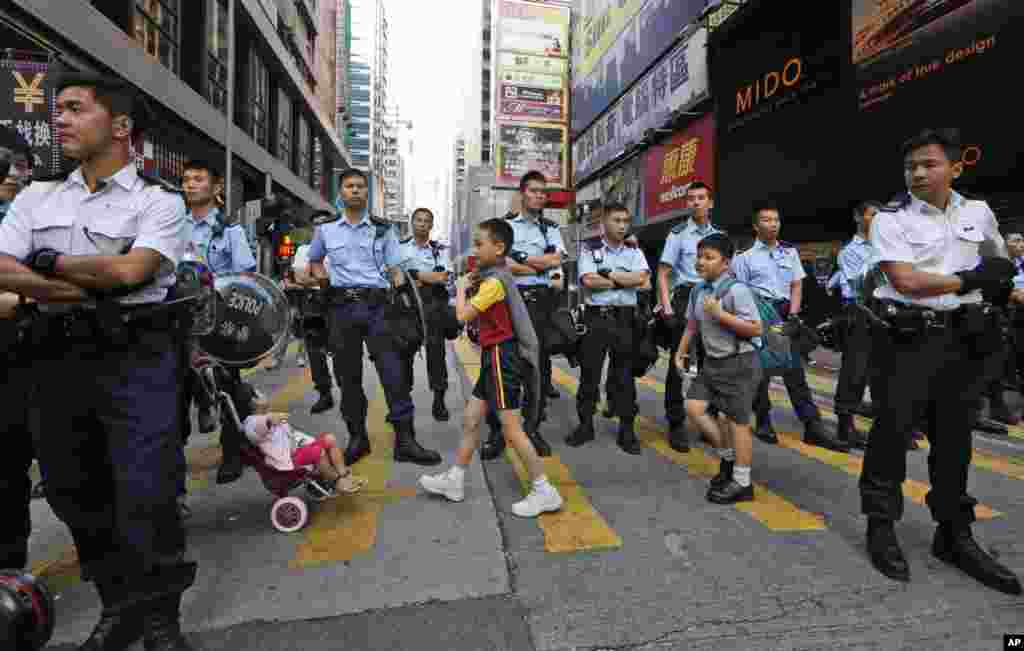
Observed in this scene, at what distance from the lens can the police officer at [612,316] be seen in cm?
520

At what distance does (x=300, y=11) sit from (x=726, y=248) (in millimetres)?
34074

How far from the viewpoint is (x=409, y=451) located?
4.70m

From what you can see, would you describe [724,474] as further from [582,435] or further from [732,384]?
[582,435]

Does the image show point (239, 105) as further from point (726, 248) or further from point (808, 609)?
point (808, 609)

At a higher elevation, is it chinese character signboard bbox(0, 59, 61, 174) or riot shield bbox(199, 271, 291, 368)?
chinese character signboard bbox(0, 59, 61, 174)

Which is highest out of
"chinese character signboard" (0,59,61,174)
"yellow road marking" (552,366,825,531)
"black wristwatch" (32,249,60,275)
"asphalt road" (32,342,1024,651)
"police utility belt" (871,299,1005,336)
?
Result: "chinese character signboard" (0,59,61,174)

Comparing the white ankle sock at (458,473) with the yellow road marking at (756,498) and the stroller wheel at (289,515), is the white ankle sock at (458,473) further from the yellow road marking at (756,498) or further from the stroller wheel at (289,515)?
the yellow road marking at (756,498)

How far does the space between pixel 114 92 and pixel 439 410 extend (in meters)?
4.79

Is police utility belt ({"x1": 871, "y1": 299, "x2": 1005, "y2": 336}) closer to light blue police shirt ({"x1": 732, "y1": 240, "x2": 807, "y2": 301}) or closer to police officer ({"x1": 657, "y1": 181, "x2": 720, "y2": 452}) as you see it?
police officer ({"x1": 657, "y1": 181, "x2": 720, "y2": 452})

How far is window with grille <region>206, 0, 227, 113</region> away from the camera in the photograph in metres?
16.7

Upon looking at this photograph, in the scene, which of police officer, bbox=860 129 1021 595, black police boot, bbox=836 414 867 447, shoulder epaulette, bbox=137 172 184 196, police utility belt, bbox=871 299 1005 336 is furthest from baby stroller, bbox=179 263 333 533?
black police boot, bbox=836 414 867 447

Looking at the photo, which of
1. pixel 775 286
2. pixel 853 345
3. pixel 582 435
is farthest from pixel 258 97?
pixel 853 345

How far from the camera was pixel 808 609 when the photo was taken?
247 cm

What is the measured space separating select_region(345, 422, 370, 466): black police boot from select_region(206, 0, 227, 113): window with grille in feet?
51.5
